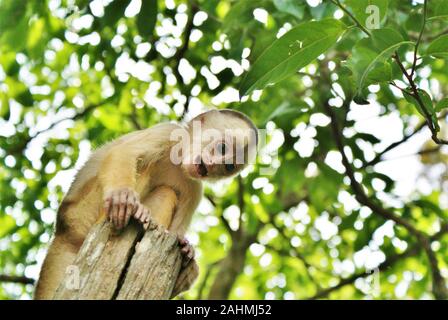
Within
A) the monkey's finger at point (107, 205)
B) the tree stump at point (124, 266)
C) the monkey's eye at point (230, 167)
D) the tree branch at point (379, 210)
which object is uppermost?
the tree stump at point (124, 266)

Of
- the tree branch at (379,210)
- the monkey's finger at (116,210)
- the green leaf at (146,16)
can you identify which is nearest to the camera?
the monkey's finger at (116,210)

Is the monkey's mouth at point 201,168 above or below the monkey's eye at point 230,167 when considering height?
above

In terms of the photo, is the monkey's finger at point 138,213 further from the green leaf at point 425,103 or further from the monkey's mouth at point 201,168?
the green leaf at point 425,103

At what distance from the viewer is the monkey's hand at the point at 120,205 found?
4.30 m

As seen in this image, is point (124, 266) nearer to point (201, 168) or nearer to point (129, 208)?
point (129, 208)

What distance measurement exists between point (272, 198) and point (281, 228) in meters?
1.81

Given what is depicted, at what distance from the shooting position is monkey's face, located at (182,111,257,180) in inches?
241

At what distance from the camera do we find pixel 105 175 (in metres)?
5.39

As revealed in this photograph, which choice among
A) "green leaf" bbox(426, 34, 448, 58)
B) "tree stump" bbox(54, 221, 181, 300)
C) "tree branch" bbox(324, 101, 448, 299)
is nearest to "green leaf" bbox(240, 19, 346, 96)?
"green leaf" bbox(426, 34, 448, 58)

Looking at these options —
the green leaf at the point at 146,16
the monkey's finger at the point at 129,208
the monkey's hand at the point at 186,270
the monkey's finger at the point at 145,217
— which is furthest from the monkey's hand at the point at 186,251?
the green leaf at the point at 146,16

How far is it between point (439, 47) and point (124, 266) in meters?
2.40

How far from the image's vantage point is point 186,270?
15.5 ft
